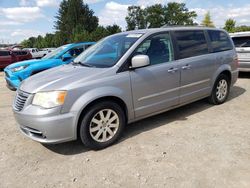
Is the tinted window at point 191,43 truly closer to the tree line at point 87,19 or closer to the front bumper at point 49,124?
the front bumper at point 49,124

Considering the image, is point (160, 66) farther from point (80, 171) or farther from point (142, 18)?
point (142, 18)

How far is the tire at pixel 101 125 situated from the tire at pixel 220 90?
2527 millimetres

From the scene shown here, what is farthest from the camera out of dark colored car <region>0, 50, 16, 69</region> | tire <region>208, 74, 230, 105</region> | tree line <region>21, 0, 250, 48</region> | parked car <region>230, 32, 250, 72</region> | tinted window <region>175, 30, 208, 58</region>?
tree line <region>21, 0, 250, 48</region>

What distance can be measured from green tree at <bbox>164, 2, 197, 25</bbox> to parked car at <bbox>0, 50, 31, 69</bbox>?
50915mm

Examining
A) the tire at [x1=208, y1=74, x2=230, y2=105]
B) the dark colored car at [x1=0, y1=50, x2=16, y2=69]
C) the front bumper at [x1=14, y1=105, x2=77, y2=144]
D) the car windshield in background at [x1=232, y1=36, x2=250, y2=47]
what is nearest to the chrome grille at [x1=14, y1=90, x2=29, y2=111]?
the front bumper at [x1=14, y1=105, x2=77, y2=144]

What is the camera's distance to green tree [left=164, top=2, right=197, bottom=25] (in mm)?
61781

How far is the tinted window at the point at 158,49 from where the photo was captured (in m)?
4.07

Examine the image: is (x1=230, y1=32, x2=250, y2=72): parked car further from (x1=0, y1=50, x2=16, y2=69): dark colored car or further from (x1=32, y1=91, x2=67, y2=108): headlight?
(x1=0, y1=50, x2=16, y2=69): dark colored car

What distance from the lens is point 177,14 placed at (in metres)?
63.3

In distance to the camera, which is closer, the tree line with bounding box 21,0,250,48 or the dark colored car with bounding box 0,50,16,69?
the dark colored car with bounding box 0,50,16,69

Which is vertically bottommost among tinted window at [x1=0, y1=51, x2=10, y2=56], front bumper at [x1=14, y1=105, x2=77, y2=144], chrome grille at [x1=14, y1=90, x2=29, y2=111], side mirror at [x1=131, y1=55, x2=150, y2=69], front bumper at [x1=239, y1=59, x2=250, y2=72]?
front bumper at [x1=239, y1=59, x2=250, y2=72]

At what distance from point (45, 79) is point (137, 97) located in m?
1.45

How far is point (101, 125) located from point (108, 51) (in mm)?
1383

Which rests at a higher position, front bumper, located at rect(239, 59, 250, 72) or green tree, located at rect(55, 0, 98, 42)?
green tree, located at rect(55, 0, 98, 42)
